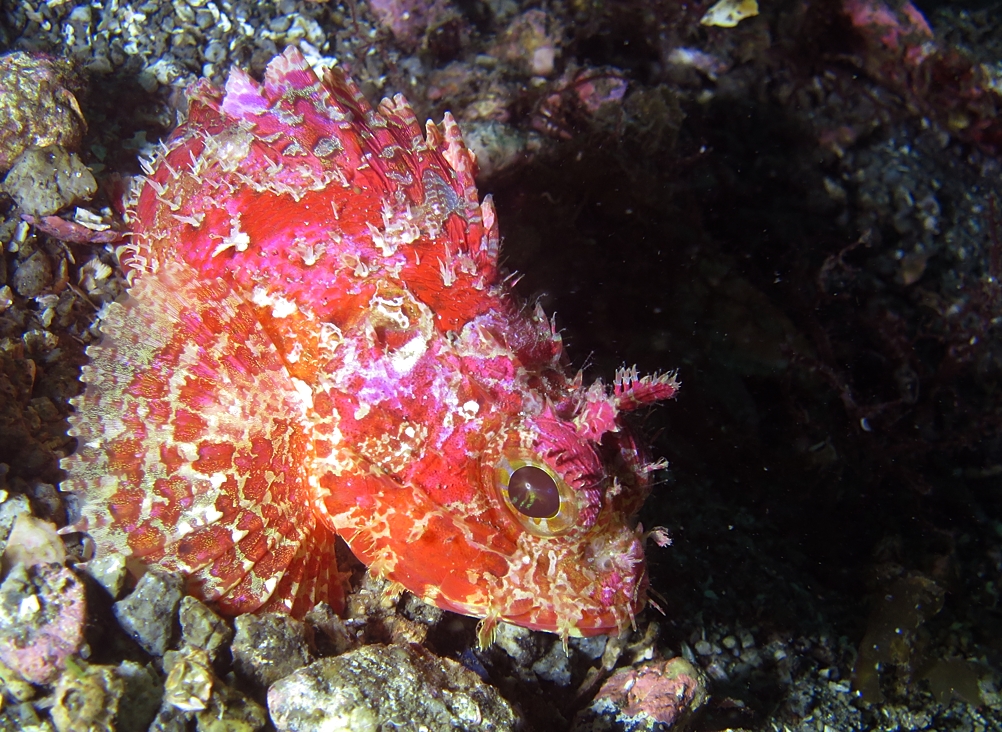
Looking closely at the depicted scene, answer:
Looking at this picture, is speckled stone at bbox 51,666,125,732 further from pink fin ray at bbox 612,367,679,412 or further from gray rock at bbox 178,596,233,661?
pink fin ray at bbox 612,367,679,412

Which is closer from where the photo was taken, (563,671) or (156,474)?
(156,474)

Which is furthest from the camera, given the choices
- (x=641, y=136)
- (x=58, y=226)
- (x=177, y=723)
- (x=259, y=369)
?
(x=641, y=136)

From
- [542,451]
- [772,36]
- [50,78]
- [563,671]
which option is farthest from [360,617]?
[772,36]

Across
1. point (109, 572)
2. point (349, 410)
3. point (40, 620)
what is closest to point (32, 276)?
point (109, 572)

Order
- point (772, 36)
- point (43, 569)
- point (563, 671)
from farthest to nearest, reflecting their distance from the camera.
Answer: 1. point (772, 36)
2. point (563, 671)
3. point (43, 569)

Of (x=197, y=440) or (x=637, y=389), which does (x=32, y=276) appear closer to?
(x=197, y=440)

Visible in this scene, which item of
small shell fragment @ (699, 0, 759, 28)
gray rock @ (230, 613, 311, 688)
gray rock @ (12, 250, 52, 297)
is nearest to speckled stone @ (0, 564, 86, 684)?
gray rock @ (230, 613, 311, 688)

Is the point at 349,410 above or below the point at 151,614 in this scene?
above

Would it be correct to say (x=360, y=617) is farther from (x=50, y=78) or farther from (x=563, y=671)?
(x=50, y=78)
